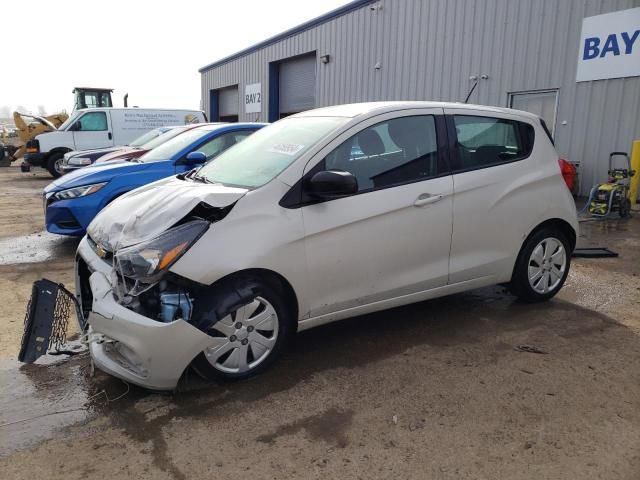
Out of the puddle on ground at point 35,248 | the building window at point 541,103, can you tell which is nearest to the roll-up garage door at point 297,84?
the building window at point 541,103

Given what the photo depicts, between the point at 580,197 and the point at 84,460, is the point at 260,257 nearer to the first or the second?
the point at 84,460

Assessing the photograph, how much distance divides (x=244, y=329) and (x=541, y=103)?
10.3 metres

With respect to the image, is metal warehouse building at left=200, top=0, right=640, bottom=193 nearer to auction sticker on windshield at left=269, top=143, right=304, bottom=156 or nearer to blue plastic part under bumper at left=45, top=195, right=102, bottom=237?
auction sticker on windshield at left=269, top=143, right=304, bottom=156

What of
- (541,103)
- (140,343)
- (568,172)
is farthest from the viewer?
(541,103)

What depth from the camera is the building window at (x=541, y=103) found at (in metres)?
10.8

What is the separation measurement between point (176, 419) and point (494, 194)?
272cm

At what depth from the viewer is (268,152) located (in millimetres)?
3594

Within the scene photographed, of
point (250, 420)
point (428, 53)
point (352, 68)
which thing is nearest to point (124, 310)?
point (250, 420)

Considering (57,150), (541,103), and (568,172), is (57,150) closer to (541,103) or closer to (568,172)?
(541,103)

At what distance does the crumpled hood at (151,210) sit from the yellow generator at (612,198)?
7.41m

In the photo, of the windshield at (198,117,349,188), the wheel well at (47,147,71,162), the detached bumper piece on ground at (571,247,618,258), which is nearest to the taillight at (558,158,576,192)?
the detached bumper piece on ground at (571,247,618,258)

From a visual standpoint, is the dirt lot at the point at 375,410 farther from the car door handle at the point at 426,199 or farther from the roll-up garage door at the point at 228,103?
the roll-up garage door at the point at 228,103

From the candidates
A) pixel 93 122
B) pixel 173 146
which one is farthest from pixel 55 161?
pixel 173 146

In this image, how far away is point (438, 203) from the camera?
362cm
